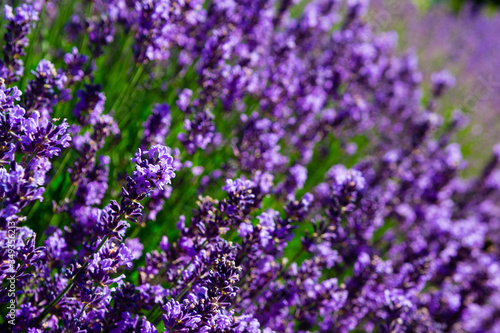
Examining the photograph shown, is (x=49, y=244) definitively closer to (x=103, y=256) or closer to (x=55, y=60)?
(x=103, y=256)

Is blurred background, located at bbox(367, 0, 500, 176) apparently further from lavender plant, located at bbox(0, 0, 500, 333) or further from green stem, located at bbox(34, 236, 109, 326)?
green stem, located at bbox(34, 236, 109, 326)

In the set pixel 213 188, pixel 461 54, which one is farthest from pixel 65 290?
pixel 461 54

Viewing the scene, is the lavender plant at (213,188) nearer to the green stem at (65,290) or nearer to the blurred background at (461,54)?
the green stem at (65,290)

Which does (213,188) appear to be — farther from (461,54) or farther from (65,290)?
(461,54)

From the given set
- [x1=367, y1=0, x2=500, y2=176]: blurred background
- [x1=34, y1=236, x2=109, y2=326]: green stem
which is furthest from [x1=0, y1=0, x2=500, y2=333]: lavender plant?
[x1=367, y1=0, x2=500, y2=176]: blurred background

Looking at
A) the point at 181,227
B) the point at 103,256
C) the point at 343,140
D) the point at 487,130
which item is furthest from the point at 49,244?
the point at 487,130

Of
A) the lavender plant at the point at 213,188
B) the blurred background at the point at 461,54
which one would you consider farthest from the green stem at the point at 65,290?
the blurred background at the point at 461,54
